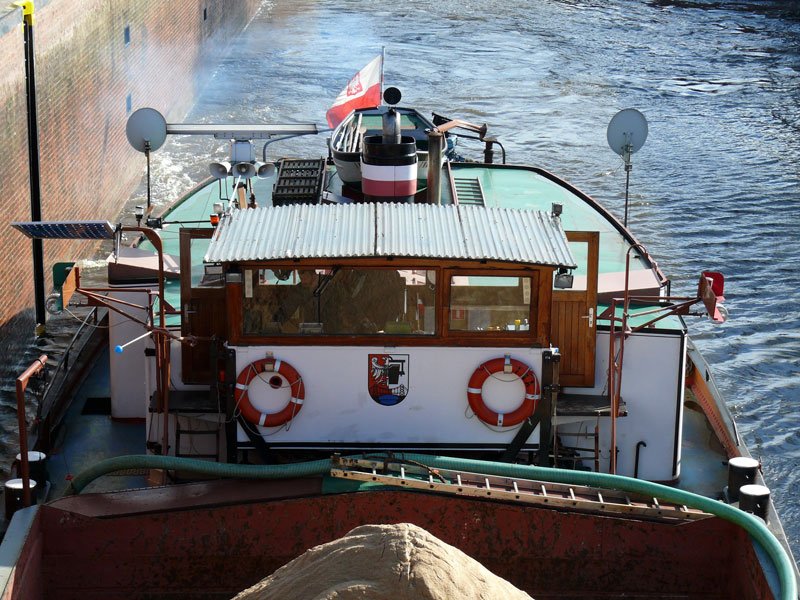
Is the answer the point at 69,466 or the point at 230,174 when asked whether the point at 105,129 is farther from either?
the point at 69,466

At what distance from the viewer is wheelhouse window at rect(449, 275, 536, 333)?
26.8 feet

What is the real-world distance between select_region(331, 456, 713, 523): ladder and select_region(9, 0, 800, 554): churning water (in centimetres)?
484

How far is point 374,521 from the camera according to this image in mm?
7766

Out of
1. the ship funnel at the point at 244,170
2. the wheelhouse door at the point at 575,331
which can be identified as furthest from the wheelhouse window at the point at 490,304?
the ship funnel at the point at 244,170

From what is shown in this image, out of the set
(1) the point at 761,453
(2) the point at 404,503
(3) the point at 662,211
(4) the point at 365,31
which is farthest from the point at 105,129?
(4) the point at 365,31

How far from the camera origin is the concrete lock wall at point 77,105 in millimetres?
14297

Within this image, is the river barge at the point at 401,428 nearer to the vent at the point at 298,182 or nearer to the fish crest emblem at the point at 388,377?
the fish crest emblem at the point at 388,377

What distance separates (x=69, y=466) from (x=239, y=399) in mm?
2215

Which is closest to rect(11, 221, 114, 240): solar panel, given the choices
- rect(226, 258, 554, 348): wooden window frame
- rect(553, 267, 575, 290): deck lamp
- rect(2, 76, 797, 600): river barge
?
rect(2, 76, 797, 600): river barge

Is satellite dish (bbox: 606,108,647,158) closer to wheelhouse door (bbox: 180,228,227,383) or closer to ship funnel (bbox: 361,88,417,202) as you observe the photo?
ship funnel (bbox: 361,88,417,202)

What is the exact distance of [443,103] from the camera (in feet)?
95.7

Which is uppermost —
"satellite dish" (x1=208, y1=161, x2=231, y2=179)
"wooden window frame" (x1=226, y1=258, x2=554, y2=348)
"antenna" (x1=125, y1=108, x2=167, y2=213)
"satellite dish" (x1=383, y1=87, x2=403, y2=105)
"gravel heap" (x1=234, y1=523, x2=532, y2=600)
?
"satellite dish" (x1=383, y1=87, x2=403, y2=105)

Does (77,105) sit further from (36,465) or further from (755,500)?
(755,500)

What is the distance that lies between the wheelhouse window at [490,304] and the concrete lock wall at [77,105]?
7.58 meters
